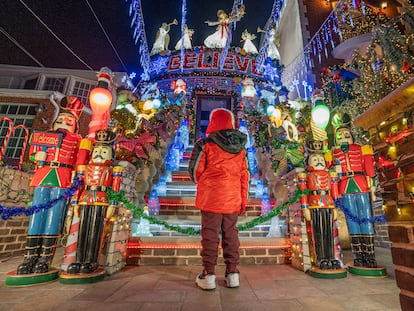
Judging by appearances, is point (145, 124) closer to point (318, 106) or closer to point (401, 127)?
point (318, 106)

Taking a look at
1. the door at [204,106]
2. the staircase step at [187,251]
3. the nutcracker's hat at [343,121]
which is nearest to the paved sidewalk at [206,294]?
the staircase step at [187,251]

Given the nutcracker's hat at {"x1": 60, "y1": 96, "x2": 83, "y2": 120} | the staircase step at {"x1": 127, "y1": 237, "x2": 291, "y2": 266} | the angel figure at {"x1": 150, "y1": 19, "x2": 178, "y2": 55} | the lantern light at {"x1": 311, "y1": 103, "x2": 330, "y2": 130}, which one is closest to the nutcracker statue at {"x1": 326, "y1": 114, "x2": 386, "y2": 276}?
the staircase step at {"x1": 127, "y1": 237, "x2": 291, "y2": 266}

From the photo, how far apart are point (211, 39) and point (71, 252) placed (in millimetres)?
15189

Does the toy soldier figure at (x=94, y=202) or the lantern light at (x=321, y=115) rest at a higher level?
the lantern light at (x=321, y=115)

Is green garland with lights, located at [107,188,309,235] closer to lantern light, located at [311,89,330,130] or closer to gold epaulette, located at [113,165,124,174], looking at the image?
gold epaulette, located at [113,165,124,174]

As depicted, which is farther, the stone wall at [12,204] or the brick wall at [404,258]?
the stone wall at [12,204]

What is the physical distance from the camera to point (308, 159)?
3.55 meters

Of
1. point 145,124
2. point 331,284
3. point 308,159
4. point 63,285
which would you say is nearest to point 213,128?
point 308,159

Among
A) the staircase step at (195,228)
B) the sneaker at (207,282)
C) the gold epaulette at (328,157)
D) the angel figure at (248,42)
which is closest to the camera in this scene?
the sneaker at (207,282)

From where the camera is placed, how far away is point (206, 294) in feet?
7.42

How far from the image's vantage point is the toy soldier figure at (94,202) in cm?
288

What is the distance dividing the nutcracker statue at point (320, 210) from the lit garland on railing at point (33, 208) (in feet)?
11.4

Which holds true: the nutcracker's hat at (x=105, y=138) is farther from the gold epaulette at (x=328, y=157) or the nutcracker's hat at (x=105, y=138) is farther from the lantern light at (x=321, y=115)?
the lantern light at (x=321, y=115)

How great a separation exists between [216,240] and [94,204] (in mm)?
1799
